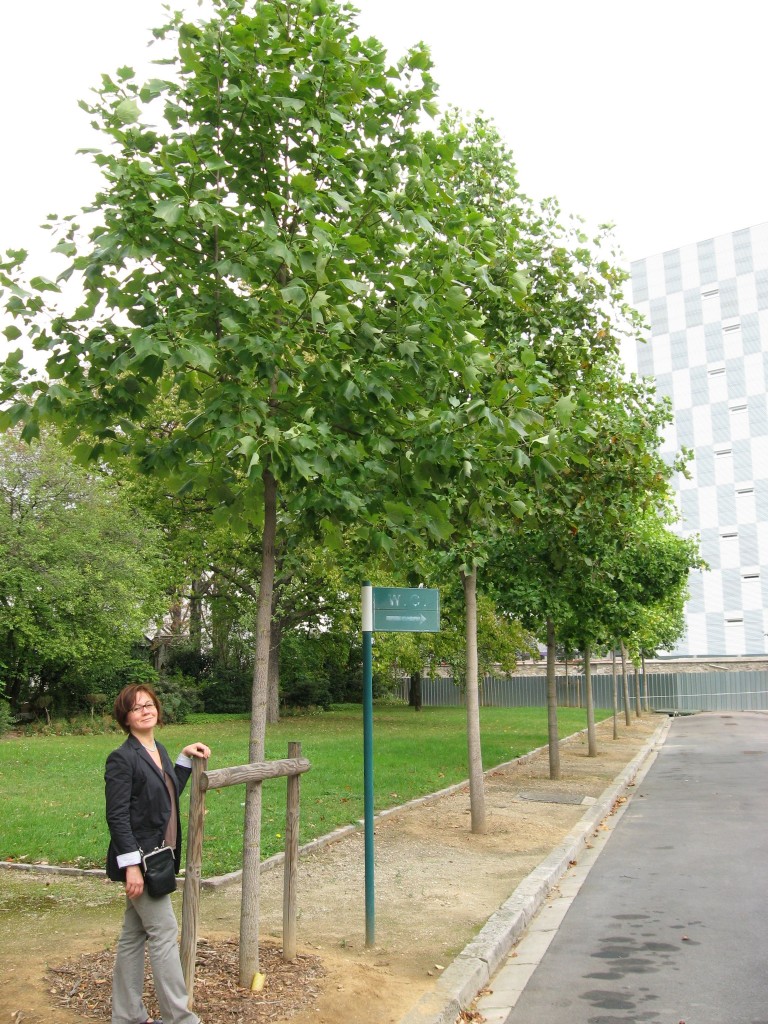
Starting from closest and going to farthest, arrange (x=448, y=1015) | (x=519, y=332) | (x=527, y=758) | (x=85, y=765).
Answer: (x=448, y=1015)
(x=519, y=332)
(x=85, y=765)
(x=527, y=758)

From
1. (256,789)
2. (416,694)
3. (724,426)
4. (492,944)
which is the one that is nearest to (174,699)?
(416,694)

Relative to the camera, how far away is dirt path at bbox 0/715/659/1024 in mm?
5301

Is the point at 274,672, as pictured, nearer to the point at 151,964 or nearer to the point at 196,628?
the point at 196,628

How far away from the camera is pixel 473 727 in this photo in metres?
11.5

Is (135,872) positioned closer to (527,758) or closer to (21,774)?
(21,774)

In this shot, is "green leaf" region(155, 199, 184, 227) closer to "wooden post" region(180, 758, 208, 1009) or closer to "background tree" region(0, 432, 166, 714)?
"wooden post" region(180, 758, 208, 1009)

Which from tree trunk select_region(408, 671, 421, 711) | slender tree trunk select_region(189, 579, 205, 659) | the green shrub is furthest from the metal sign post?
tree trunk select_region(408, 671, 421, 711)

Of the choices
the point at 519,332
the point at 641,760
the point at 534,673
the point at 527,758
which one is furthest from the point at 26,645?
the point at 534,673

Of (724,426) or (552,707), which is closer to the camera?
(552,707)

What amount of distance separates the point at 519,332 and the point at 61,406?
7.48 meters

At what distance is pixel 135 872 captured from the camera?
4.47 meters

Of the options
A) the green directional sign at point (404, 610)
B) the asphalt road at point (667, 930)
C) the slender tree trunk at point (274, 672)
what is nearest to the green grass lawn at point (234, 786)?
the slender tree trunk at point (274, 672)

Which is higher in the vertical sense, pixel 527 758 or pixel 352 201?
pixel 352 201

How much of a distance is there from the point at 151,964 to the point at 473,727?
7.22 meters
